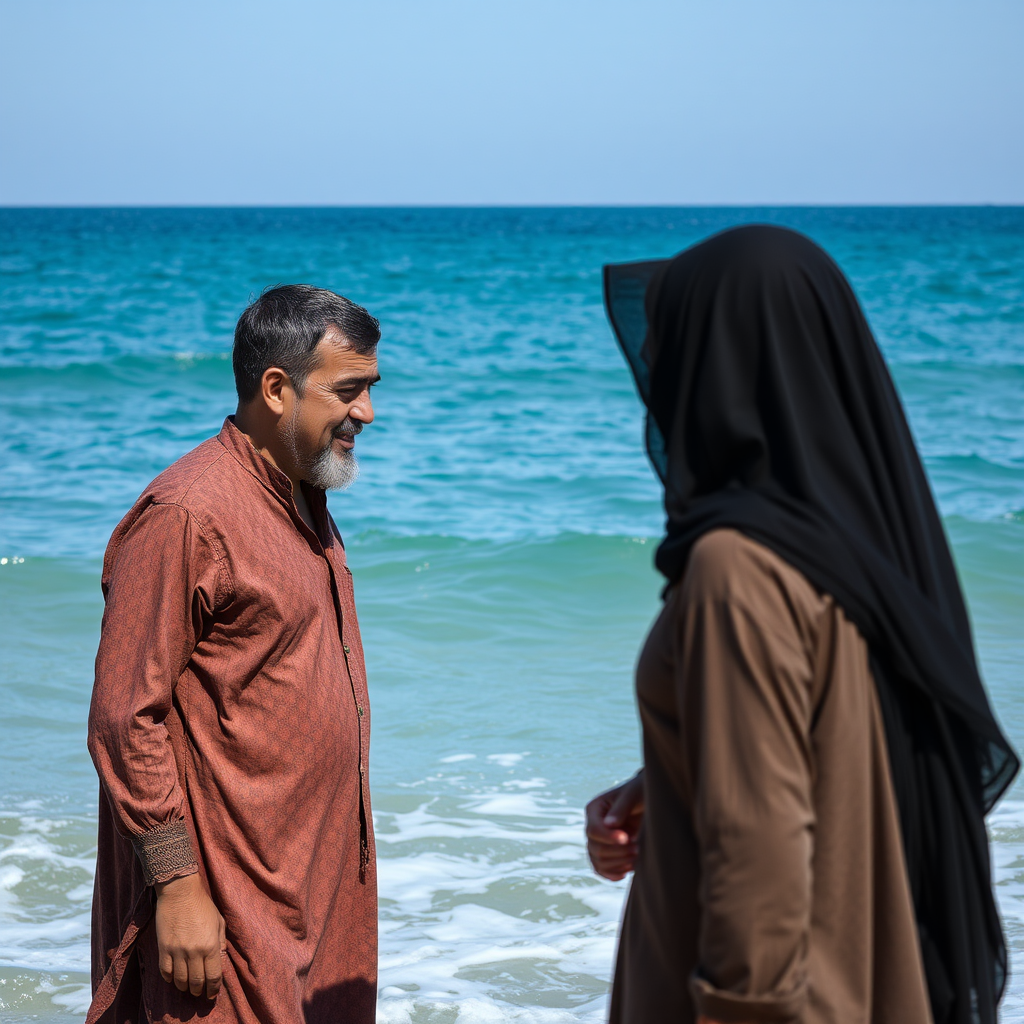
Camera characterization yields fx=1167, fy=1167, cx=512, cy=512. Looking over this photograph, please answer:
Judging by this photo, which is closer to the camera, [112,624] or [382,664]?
[112,624]

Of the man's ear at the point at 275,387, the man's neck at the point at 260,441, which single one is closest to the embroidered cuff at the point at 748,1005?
the man's neck at the point at 260,441

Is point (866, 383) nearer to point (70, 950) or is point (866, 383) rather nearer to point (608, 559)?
point (70, 950)

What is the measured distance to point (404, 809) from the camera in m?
4.84

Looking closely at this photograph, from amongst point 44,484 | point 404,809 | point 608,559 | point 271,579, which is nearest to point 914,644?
point 271,579

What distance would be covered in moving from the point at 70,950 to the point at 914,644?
10.6 feet

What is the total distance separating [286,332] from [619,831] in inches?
50.3

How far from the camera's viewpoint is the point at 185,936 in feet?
6.79

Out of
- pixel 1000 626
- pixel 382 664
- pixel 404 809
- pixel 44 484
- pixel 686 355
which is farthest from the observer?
pixel 44 484

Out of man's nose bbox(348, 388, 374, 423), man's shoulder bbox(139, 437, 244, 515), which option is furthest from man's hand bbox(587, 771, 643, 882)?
man's nose bbox(348, 388, 374, 423)

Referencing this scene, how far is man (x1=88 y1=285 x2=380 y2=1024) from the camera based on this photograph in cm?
207

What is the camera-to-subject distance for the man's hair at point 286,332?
2.44 metres

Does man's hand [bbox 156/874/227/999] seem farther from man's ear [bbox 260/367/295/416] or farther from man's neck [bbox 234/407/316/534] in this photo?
man's ear [bbox 260/367/295/416]

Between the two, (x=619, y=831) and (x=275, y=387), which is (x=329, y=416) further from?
(x=619, y=831)

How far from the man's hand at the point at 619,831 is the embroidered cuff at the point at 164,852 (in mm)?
773
